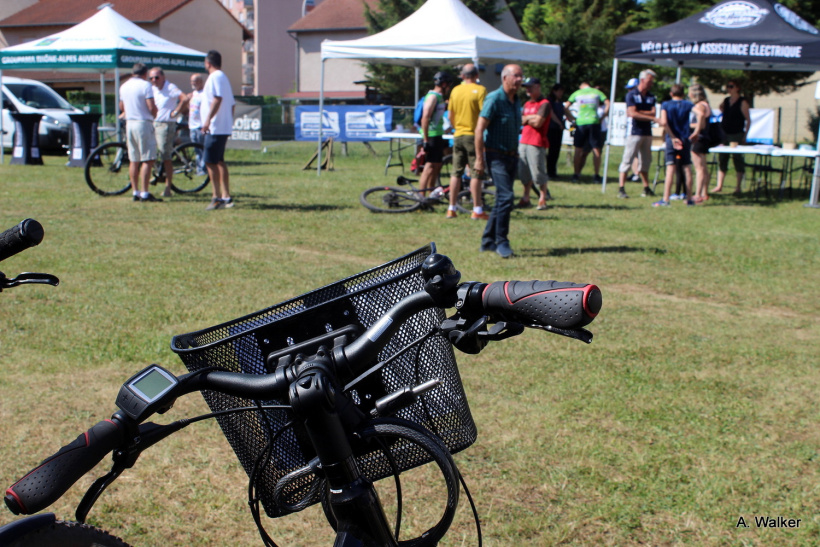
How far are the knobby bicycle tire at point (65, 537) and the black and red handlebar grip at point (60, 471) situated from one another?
0.14 metres

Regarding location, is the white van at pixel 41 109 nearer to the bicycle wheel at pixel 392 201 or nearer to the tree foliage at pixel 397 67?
the bicycle wheel at pixel 392 201

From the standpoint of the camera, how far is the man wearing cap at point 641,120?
13.1m

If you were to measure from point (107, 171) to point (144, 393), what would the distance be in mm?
12175

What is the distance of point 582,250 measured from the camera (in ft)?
27.8

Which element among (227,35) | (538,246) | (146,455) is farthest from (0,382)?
(227,35)

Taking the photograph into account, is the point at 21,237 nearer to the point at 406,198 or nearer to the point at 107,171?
the point at 406,198

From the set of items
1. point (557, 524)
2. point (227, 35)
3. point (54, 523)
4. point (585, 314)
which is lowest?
point (557, 524)

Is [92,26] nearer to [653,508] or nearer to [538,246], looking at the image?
[538,246]

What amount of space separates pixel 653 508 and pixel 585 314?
2.14m

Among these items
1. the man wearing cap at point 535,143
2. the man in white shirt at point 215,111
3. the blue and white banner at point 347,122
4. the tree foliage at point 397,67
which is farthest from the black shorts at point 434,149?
the tree foliage at point 397,67

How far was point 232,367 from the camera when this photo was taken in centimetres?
160

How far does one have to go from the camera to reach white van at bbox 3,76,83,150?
Result: 63.6ft

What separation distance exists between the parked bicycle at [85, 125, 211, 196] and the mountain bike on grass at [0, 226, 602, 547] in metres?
11.4

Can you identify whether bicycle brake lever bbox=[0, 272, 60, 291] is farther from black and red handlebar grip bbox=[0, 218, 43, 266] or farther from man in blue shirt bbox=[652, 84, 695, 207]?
man in blue shirt bbox=[652, 84, 695, 207]
